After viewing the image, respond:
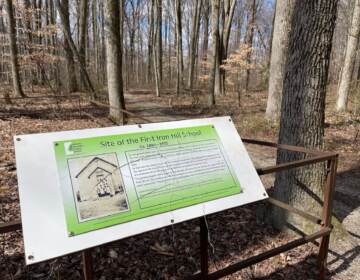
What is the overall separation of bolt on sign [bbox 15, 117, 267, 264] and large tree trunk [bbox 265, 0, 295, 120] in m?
7.33

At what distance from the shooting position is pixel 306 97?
11.0 feet

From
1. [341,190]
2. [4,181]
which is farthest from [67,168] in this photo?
[341,190]

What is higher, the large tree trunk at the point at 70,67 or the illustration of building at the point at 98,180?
the large tree trunk at the point at 70,67

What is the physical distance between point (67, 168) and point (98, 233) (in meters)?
0.42

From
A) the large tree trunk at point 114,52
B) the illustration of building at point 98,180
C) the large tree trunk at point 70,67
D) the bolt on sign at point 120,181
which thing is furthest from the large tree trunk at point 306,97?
the large tree trunk at point 70,67

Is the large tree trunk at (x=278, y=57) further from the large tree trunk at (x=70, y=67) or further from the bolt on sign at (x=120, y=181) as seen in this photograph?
the large tree trunk at (x=70, y=67)

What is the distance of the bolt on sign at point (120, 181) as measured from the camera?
1545 mm

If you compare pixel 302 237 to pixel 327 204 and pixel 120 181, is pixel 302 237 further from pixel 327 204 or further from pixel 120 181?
pixel 120 181

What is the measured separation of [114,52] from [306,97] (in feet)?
A: 23.6

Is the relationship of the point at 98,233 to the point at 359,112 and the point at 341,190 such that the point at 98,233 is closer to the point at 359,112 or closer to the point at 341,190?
the point at 341,190

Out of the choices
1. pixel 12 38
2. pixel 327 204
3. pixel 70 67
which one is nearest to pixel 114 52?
pixel 12 38

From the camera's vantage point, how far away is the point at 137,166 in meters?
1.92

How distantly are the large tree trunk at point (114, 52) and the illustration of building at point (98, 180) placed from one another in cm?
709

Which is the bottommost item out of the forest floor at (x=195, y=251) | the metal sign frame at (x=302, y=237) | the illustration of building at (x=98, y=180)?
the forest floor at (x=195, y=251)
